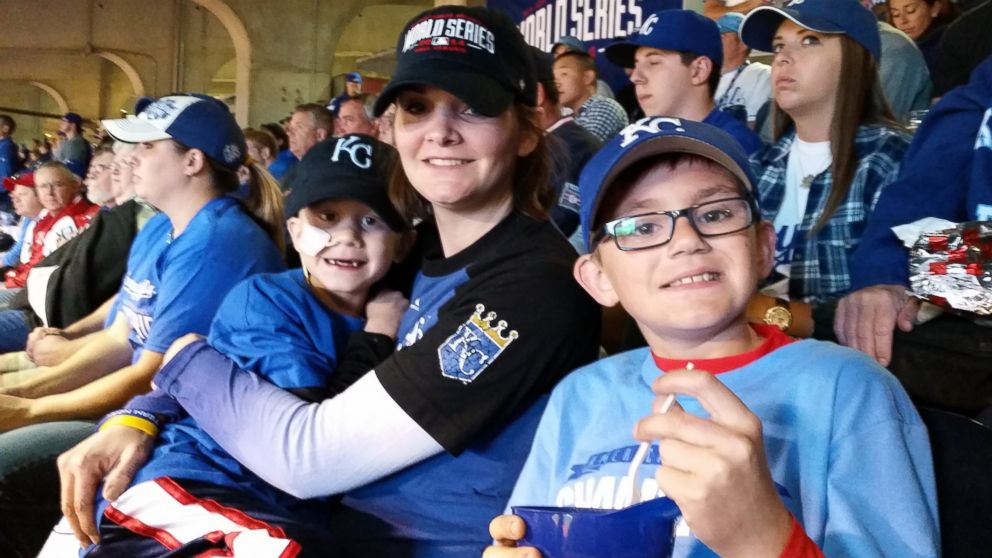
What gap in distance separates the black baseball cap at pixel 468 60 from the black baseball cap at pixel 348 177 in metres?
0.24

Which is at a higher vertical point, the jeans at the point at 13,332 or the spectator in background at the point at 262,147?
the spectator in background at the point at 262,147

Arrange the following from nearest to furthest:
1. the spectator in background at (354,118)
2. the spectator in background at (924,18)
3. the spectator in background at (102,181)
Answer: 1. the spectator in background at (924,18)
2. the spectator in background at (102,181)
3. the spectator in background at (354,118)

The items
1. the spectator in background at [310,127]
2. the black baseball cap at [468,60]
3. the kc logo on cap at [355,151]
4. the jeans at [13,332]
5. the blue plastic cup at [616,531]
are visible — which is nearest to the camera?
the blue plastic cup at [616,531]

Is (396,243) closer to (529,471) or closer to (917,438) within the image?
(529,471)

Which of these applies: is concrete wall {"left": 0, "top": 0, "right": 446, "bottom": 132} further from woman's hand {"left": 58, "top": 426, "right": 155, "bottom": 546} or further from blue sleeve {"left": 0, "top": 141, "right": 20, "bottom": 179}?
woman's hand {"left": 58, "top": 426, "right": 155, "bottom": 546}

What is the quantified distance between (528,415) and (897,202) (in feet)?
2.94

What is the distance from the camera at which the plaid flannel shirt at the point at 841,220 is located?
2.16 m

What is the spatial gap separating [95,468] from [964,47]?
2.72 meters

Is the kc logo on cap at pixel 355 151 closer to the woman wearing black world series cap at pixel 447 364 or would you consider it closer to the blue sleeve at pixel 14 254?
the woman wearing black world series cap at pixel 447 364

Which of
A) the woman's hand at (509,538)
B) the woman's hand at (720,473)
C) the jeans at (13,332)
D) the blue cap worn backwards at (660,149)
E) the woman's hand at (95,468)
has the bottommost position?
the jeans at (13,332)

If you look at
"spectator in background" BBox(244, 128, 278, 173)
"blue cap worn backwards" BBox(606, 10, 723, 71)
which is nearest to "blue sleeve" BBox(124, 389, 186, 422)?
"blue cap worn backwards" BBox(606, 10, 723, 71)

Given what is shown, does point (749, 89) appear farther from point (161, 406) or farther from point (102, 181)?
point (102, 181)

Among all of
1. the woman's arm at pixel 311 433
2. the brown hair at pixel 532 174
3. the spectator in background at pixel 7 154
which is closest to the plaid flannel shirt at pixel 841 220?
the brown hair at pixel 532 174

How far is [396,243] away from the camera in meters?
1.96
